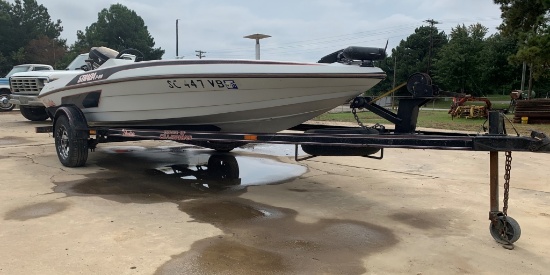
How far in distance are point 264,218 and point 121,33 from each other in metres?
60.1

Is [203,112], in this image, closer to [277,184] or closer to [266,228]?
[277,184]

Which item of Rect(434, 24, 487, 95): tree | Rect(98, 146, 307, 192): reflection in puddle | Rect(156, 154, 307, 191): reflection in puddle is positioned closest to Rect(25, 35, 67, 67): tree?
Rect(434, 24, 487, 95): tree

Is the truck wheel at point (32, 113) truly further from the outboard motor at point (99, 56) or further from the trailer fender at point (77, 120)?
the trailer fender at point (77, 120)

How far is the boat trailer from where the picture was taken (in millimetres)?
3367

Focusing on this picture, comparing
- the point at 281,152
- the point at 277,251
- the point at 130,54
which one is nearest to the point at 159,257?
the point at 277,251

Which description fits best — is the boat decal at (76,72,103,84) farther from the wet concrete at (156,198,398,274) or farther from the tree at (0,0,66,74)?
the tree at (0,0,66,74)

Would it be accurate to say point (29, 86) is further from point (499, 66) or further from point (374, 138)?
point (499, 66)

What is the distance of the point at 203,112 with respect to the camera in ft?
17.2

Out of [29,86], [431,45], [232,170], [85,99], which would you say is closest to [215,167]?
[232,170]

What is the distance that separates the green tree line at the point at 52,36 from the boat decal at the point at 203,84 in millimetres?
49377

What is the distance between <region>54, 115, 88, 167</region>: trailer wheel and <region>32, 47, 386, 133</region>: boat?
0.46 m

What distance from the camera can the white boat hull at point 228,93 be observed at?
4617 mm

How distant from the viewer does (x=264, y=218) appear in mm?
4133

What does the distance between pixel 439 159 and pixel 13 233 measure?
6428 millimetres
